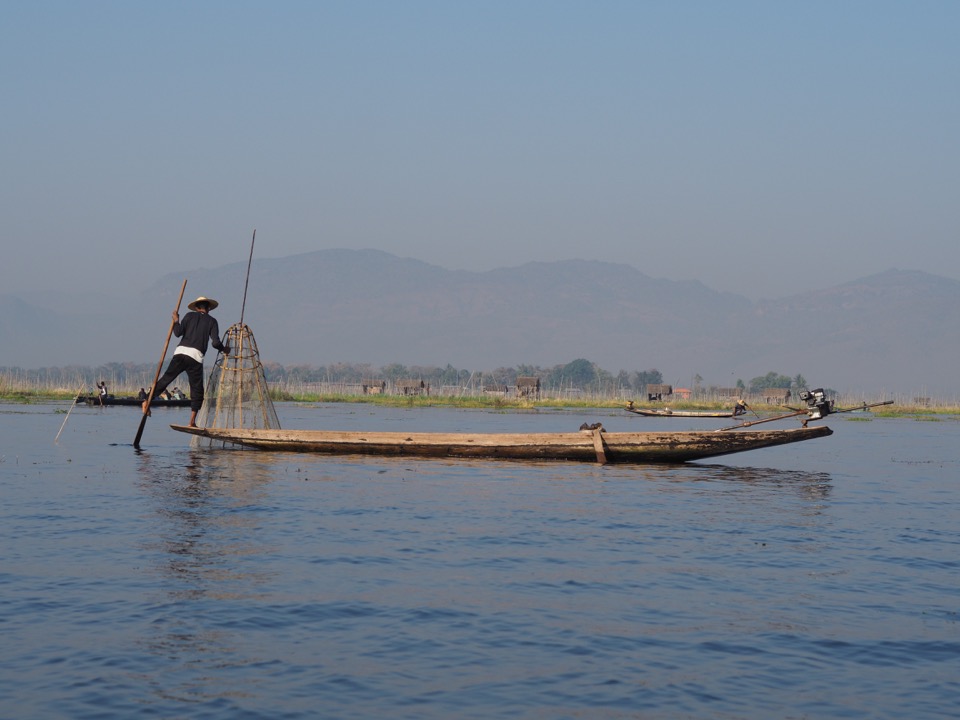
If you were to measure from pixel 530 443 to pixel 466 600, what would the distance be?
10.1 m

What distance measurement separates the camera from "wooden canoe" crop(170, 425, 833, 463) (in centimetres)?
1733

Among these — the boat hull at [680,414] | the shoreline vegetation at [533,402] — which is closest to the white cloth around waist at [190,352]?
the boat hull at [680,414]

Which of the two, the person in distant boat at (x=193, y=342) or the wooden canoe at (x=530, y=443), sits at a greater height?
the person in distant boat at (x=193, y=342)

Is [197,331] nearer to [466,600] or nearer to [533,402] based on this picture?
[466,600]

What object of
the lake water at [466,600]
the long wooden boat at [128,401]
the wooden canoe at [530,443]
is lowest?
the lake water at [466,600]

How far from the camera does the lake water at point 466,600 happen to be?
229 inches

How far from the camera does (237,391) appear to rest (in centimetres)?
1942

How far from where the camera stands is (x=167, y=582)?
8.12 metres

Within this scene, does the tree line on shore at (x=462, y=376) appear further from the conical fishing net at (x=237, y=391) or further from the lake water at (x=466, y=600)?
the lake water at (x=466, y=600)

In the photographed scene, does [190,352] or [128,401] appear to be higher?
[128,401]

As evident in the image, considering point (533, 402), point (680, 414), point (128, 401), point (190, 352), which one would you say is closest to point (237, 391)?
point (190, 352)

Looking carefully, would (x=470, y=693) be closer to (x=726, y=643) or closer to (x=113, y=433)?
(x=726, y=643)

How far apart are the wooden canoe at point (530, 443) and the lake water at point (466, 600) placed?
2.10 metres

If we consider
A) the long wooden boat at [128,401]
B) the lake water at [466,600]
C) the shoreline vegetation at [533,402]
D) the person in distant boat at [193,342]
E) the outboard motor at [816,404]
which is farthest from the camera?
the shoreline vegetation at [533,402]
